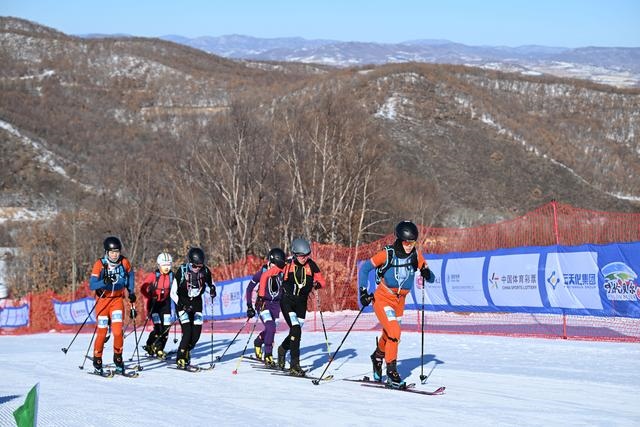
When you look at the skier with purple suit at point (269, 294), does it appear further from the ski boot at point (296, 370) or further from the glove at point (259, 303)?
the ski boot at point (296, 370)

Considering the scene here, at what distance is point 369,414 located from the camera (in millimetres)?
9664

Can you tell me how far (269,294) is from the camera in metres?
14.8

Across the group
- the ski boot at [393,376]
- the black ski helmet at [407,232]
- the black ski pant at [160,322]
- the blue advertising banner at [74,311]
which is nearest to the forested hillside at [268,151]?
the blue advertising banner at [74,311]

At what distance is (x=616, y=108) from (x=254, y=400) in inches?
5841

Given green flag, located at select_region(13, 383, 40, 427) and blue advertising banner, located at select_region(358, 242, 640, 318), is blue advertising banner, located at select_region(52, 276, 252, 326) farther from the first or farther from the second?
green flag, located at select_region(13, 383, 40, 427)

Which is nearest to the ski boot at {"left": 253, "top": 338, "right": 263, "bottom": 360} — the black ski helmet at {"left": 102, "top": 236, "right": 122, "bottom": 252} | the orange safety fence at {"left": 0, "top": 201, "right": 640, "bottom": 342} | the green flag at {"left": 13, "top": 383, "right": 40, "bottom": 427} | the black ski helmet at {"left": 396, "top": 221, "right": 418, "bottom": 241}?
the black ski helmet at {"left": 102, "top": 236, "right": 122, "bottom": 252}

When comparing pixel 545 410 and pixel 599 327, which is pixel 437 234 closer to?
pixel 599 327

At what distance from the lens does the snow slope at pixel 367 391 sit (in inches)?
374

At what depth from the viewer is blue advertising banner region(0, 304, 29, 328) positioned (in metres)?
34.9

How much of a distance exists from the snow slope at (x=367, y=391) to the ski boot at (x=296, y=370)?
21cm

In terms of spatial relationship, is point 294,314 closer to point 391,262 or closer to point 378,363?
point 378,363

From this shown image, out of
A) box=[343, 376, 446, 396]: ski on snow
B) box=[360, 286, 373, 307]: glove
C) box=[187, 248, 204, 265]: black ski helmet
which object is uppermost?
box=[360, 286, 373, 307]: glove

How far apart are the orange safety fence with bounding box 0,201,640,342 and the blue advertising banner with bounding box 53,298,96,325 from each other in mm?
5839

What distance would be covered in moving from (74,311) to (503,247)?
16575 millimetres
